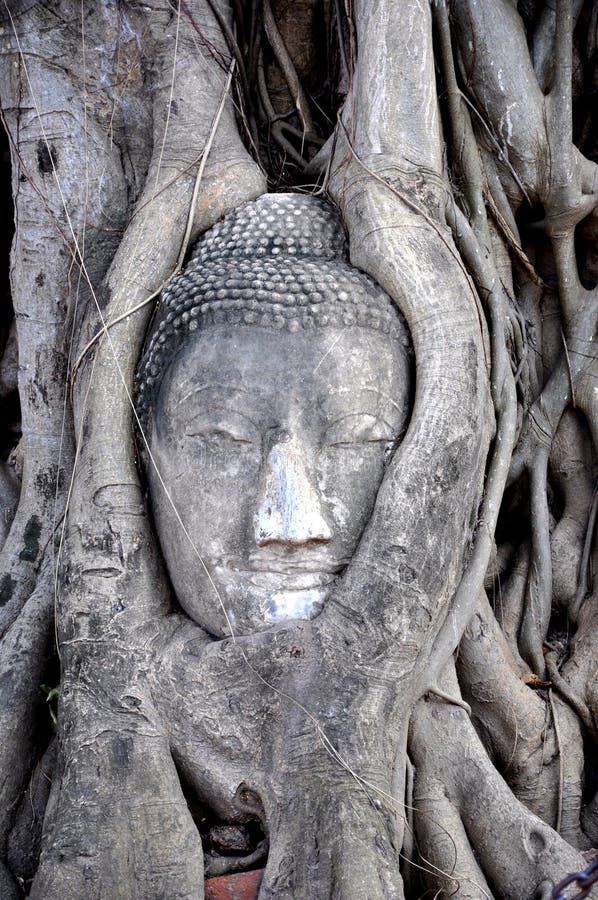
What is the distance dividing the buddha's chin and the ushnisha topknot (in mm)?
537

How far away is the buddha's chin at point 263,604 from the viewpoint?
219 cm

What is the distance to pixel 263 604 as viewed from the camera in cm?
219

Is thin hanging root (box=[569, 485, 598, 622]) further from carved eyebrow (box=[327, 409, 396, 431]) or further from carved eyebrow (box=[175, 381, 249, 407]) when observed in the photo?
carved eyebrow (box=[175, 381, 249, 407])

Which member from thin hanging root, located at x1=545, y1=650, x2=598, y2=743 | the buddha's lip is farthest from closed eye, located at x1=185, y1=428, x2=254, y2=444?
thin hanging root, located at x1=545, y1=650, x2=598, y2=743

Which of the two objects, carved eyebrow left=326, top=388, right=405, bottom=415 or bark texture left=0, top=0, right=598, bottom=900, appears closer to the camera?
bark texture left=0, top=0, right=598, bottom=900

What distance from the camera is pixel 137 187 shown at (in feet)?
9.48

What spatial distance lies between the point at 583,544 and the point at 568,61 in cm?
155

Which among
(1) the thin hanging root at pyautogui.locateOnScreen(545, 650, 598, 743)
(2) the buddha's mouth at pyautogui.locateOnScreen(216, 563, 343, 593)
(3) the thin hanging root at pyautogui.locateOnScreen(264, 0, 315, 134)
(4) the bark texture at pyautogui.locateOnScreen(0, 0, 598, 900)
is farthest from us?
(3) the thin hanging root at pyautogui.locateOnScreen(264, 0, 315, 134)

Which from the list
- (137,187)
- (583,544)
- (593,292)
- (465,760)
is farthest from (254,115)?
(465,760)

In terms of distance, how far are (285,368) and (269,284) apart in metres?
0.23

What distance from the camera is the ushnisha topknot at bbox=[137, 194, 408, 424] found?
7.50ft

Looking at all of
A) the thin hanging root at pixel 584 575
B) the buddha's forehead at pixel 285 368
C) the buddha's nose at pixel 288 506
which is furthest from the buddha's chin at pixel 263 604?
the thin hanging root at pixel 584 575

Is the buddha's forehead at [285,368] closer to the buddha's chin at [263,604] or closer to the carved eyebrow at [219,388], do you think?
the carved eyebrow at [219,388]

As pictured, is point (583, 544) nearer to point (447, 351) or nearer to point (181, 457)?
point (447, 351)
